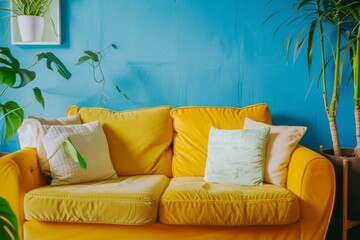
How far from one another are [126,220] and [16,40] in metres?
1.83

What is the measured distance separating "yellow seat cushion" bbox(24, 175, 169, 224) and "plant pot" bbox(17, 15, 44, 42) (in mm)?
1271

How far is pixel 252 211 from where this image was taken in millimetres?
1948

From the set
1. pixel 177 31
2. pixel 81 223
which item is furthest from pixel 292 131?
pixel 81 223

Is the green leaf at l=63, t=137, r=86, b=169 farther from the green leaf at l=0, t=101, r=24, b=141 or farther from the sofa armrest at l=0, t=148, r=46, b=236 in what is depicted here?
the sofa armrest at l=0, t=148, r=46, b=236

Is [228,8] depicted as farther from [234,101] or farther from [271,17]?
[234,101]

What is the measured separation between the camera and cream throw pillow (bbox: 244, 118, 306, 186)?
2234 millimetres

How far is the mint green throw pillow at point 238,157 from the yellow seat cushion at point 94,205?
0.44 meters

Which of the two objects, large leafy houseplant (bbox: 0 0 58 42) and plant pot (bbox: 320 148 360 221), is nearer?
plant pot (bbox: 320 148 360 221)

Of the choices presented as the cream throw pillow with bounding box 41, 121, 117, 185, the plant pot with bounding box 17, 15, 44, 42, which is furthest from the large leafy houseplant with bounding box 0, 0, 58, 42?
the cream throw pillow with bounding box 41, 121, 117, 185

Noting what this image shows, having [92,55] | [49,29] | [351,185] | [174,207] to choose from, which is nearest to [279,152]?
[351,185]

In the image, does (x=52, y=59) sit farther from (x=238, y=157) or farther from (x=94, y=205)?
(x=238, y=157)

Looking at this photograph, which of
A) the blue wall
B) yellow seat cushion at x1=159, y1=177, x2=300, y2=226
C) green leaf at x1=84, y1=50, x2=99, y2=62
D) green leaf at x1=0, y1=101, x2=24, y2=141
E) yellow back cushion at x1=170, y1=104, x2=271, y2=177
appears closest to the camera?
green leaf at x1=0, y1=101, x2=24, y2=141

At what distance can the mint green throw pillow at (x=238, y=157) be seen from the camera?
2.22 m

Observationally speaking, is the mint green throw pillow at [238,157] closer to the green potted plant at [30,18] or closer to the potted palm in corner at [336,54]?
the potted palm in corner at [336,54]
